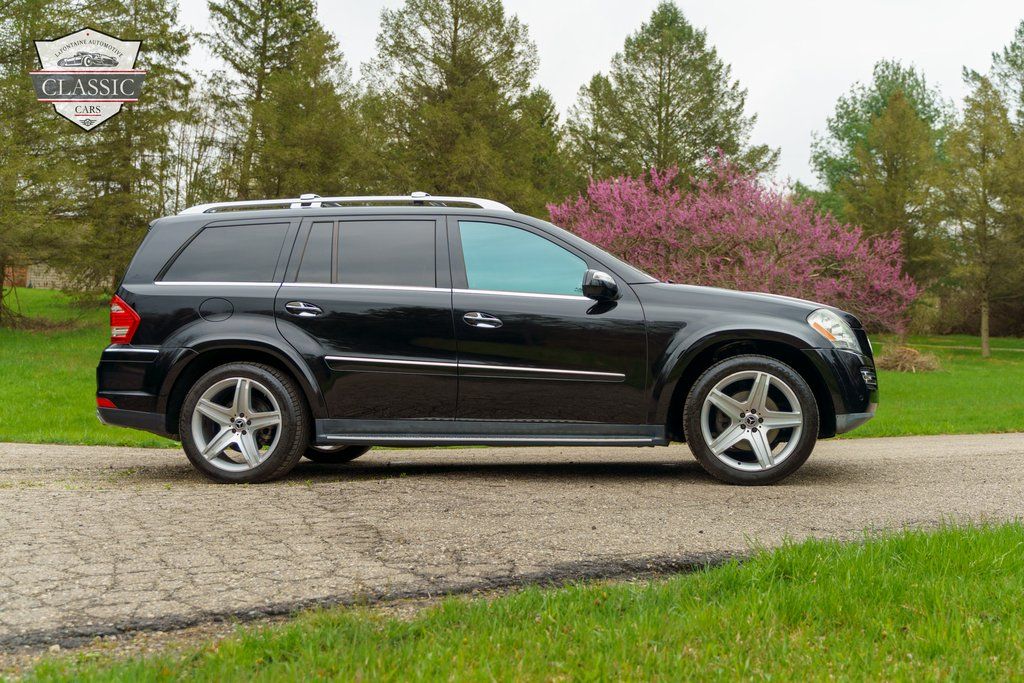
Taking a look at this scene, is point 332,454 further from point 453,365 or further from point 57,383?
point 57,383

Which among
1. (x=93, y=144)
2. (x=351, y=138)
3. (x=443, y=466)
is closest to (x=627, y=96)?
(x=351, y=138)

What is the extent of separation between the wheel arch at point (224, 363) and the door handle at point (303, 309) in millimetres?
257

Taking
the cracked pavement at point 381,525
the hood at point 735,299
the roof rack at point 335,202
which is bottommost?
the cracked pavement at point 381,525

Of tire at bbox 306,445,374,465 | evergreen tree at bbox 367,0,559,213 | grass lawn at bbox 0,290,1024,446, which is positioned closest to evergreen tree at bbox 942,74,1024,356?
grass lawn at bbox 0,290,1024,446

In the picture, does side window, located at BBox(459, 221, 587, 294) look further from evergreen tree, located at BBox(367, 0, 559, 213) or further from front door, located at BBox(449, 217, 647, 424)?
evergreen tree, located at BBox(367, 0, 559, 213)

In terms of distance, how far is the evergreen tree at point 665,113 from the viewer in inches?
1544

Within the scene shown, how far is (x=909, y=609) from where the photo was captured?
3.13 metres

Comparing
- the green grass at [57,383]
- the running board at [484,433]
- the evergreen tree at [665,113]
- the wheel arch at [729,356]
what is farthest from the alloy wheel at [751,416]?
the evergreen tree at [665,113]

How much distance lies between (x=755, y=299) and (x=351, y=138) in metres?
22.9

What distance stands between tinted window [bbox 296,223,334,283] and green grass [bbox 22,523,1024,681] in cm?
317

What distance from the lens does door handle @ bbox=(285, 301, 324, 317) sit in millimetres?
5785

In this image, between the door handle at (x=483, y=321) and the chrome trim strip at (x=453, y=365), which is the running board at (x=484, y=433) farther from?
the door handle at (x=483, y=321)

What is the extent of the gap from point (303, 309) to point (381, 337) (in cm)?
55

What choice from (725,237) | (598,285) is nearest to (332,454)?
(598,285)
